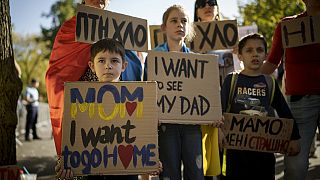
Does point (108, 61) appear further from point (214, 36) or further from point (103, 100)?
point (214, 36)

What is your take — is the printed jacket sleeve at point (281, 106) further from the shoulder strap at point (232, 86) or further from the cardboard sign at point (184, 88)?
the cardboard sign at point (184, 88)

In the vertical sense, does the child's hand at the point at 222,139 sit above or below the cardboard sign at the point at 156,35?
below

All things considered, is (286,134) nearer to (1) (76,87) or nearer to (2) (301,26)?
(2) (301,26)

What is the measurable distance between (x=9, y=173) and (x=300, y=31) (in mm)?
2590

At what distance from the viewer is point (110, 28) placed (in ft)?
9.14

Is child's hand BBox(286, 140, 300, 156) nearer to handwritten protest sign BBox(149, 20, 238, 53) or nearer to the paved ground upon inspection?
handwritten protest sign BBox(149, 20, 238, 53)

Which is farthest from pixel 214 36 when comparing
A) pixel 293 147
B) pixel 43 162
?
pixel 43 162

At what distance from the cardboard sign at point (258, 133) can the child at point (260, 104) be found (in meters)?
0.08

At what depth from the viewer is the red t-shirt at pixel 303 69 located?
2.63m

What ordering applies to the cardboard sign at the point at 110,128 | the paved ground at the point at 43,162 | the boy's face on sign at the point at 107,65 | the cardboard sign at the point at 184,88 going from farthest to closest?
the paved ground at the point at 43,162
the cardboard sign at the point at 184,88
the boy's face on sign at the point at 107,65
the cardboard sign at the point at 110,128

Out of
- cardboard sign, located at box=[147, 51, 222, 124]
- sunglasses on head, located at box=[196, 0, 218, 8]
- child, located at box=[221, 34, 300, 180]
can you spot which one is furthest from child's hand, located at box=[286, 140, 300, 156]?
sunglasses on head, located at box=[196, 0, 218, 8]

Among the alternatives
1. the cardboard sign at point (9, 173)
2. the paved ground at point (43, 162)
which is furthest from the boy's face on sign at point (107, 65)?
the paved ground at point (43, 162)

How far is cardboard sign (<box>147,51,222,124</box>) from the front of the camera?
8.22 feet

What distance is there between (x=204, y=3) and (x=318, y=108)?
154cm
